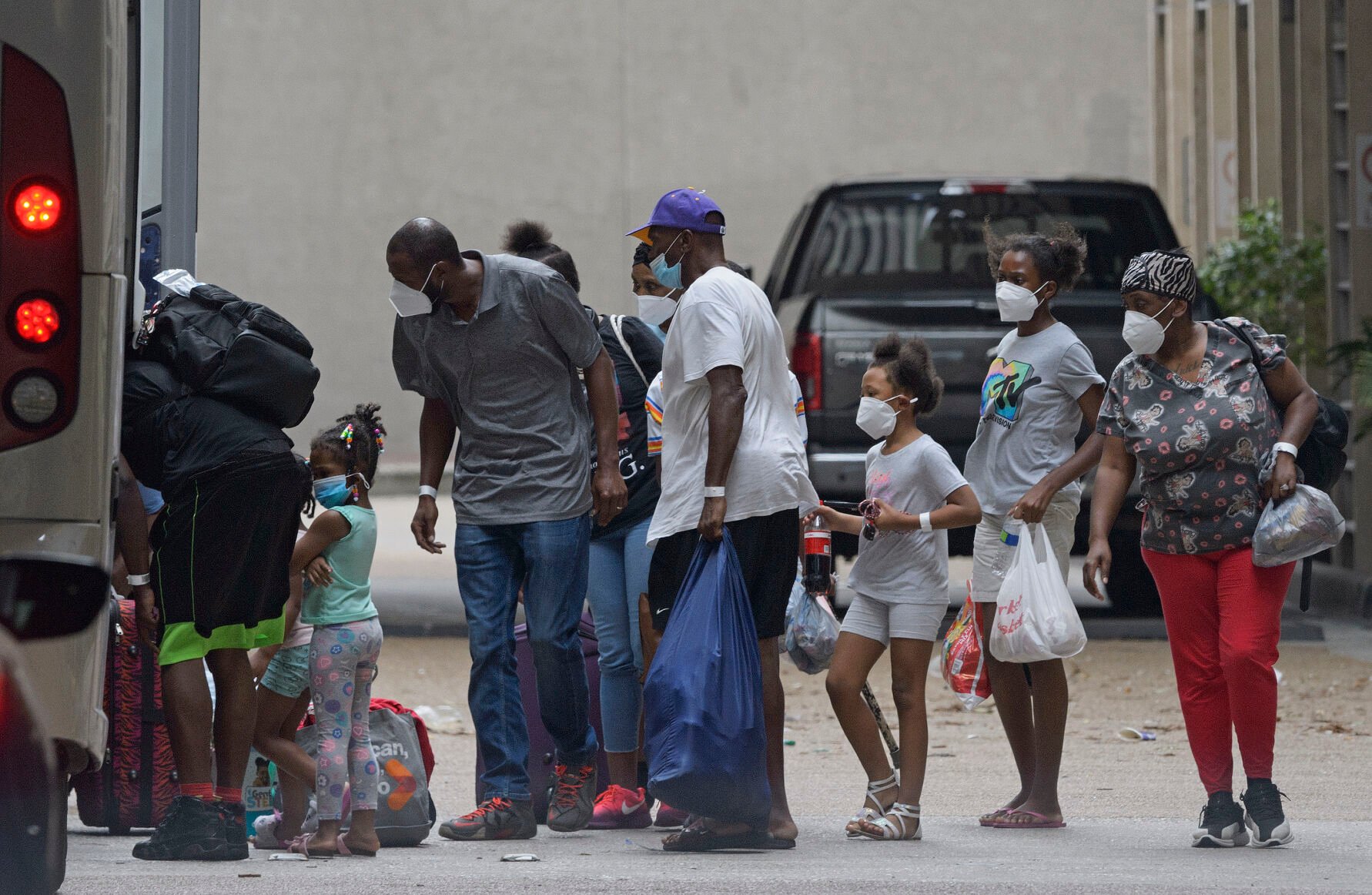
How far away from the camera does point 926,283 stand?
11.1 m

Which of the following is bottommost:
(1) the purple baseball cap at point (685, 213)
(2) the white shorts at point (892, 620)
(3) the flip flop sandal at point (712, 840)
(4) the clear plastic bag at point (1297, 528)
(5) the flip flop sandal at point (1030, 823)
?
(5) the flip flop sandal at point (1030, 823)

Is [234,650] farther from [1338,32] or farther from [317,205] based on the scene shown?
[317,205]

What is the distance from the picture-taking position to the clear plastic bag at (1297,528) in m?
5.43

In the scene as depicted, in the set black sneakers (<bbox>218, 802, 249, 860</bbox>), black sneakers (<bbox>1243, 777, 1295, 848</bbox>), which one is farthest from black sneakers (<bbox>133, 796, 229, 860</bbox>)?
black sneakers (<bbox>1243, 777, 1295, 848</bbox>)

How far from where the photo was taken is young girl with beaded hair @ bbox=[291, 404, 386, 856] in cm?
545

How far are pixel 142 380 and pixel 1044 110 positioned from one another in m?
25.0

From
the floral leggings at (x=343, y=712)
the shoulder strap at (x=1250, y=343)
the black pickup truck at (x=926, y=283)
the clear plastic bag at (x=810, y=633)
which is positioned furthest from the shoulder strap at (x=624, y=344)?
the black pickup truck at (x=926, y=283)

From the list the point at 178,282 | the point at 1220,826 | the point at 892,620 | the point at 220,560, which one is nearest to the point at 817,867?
the point at 892,620

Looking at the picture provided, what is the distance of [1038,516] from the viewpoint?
19.2ft

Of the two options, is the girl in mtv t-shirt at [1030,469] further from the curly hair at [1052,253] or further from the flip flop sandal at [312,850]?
the flip flop sandal at [312,850]

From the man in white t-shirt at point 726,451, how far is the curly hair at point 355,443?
81cm

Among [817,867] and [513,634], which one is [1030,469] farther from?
[513,634]

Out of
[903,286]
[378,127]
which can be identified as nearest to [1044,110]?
[378,127]

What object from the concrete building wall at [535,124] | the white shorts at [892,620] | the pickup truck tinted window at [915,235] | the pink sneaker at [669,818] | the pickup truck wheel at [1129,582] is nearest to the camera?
the white shorts at [892,620]
